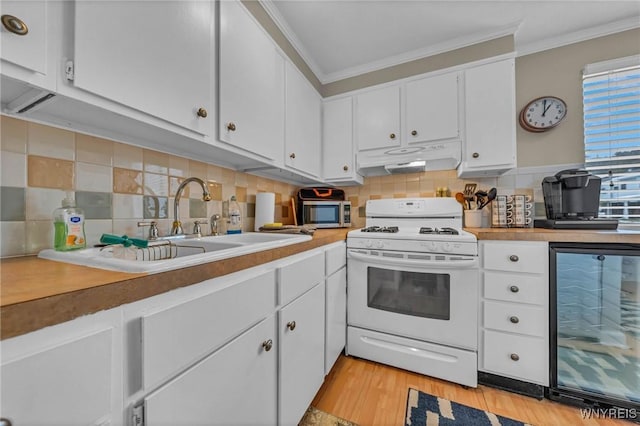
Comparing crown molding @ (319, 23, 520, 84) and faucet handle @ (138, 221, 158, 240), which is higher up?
crown molding @ (319, 23, 520, 84)

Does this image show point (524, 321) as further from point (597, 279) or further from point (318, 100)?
point (318, 100)

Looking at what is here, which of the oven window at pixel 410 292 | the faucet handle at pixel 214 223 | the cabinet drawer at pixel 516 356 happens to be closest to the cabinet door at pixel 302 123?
the faucet handle at pixel 214 223

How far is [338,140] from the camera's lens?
7.48 ft

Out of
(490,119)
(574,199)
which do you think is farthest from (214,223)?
(574,199)

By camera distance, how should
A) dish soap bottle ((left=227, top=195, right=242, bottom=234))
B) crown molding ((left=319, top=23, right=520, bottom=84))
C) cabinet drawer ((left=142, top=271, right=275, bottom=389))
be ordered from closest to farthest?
cabinet drawer ((left=142, top=271, right=275, bottom=389)) < dish soap bottle ((left=227, top=195, right=242, bottom=234)) < crown molding ((left=319, top=23, right=520, bottom=84))

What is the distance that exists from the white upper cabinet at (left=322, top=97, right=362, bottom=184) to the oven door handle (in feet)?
2.85

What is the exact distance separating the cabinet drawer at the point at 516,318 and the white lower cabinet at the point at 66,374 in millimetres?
1726

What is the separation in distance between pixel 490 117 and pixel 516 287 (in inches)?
48.5

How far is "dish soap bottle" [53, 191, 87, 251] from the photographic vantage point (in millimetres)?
782

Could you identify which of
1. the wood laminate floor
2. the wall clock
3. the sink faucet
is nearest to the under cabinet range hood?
the wall clock

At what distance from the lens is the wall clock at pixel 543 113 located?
1.87 metres

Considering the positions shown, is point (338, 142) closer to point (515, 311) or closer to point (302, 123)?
point (302, 123)

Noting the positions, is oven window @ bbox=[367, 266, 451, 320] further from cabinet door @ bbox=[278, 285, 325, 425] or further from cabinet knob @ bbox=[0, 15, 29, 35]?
cabinet knob @ bbox=[0, 15, 29, 35]

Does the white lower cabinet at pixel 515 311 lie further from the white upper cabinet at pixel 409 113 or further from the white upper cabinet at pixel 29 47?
the white upper cabinet at pixel 29 47
